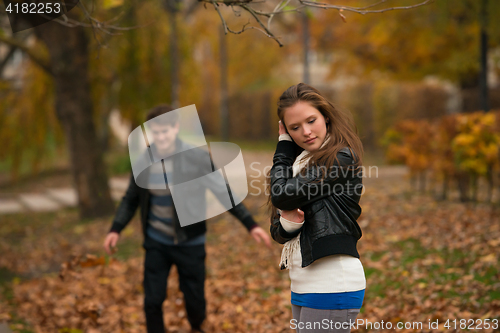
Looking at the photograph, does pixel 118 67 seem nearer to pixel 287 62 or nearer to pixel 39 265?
pixel 39 265

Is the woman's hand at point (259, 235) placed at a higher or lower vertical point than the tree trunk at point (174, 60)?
lower

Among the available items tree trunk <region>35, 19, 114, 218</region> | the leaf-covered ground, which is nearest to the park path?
tree trunk <region>35, 19, 114, 218</region>

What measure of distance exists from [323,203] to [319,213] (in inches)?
1.9

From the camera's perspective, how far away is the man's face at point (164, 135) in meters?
3.34

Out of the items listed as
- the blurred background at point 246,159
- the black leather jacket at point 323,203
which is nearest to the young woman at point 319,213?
the black leather jacket at point 323,203

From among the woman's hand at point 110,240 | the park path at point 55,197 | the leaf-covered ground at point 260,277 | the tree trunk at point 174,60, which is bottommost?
the park path at point 55,197

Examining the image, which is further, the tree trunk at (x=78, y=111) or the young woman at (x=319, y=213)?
the tree trunk at (x=78, y=111)

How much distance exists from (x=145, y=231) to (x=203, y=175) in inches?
24.5

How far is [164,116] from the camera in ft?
11.1

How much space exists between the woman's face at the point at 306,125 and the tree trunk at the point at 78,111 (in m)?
6.98

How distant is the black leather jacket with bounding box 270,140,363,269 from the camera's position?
1.99 metres

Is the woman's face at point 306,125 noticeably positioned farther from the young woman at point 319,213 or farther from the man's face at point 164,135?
the man's face at point 164,135

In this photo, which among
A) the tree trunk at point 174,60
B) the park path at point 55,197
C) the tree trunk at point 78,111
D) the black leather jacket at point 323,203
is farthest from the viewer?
the park path at point 55,197

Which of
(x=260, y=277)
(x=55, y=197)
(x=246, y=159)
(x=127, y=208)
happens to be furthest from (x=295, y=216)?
(x=246, y=159)
